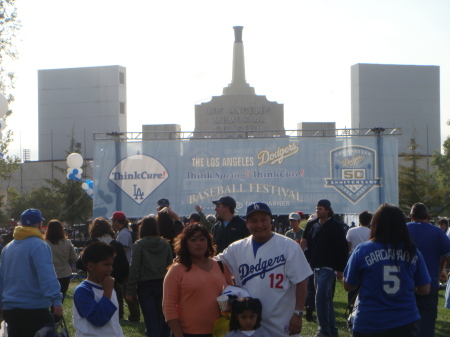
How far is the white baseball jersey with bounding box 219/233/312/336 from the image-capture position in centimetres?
499

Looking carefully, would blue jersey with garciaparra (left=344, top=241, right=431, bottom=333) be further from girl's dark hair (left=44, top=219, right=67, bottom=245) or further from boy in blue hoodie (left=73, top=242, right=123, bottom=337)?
girl's dark hair (left=44, top=219, right=67, bottom=245)

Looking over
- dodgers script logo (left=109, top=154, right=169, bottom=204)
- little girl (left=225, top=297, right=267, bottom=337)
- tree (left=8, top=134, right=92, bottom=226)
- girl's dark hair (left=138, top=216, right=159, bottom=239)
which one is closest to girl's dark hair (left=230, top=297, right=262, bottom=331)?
little girl (left=225, top=297, right=267, bottom=337)

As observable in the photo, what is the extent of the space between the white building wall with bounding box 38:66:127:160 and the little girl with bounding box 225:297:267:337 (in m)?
56.6

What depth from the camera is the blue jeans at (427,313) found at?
7.23m

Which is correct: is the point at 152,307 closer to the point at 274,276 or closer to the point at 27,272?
the point at 27,272

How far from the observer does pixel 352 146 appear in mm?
21422

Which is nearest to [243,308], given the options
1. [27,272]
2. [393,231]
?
[393,231]

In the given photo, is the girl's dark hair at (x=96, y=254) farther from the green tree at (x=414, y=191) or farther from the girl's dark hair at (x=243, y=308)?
the green tree at (x=414, y=191)

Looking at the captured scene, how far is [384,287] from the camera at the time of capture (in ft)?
16.6

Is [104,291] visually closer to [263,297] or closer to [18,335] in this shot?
[263,297]

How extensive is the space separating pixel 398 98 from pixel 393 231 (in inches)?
2337

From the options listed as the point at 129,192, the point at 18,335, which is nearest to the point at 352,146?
the point at 129,192

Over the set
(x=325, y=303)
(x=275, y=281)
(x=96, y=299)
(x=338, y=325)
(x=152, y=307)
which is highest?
(x=275, y=281)

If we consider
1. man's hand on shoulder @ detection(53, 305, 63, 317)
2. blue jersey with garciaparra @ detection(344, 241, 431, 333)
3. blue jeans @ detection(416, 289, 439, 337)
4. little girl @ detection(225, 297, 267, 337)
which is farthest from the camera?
blue jeans @ detection(416, 289, 439, 337)
